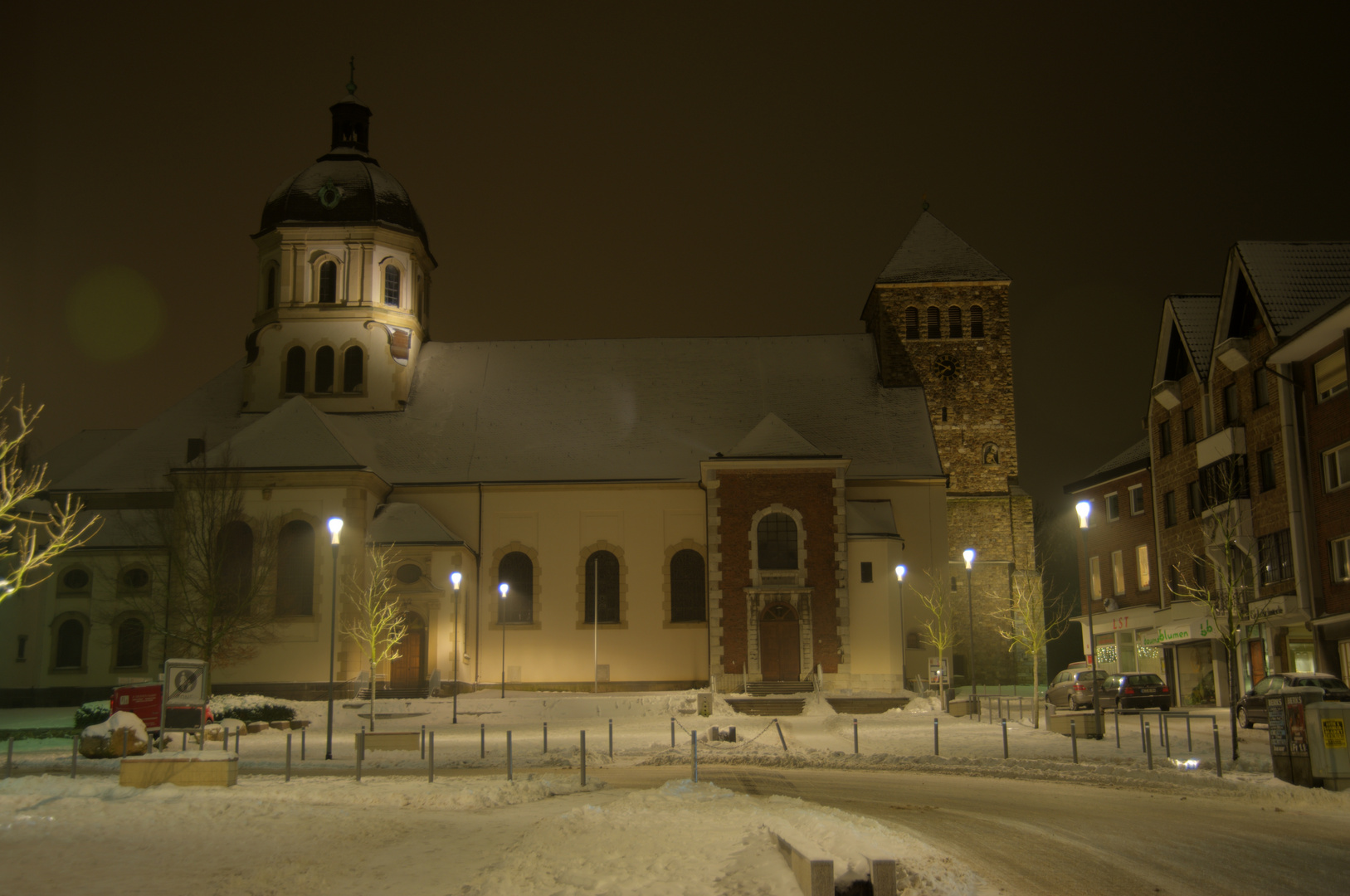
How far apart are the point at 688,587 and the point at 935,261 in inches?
771

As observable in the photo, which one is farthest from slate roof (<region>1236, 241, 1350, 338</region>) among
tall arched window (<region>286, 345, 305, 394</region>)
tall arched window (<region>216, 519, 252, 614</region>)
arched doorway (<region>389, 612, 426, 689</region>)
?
tall arched window (<region>286, 345, 305, 394</region>)

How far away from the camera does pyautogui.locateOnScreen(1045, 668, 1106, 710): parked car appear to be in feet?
113

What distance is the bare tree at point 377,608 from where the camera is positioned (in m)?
39.5

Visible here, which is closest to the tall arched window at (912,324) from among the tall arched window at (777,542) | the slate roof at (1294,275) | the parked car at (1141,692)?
the tall arched window at (777,542)

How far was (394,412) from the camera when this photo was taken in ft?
164

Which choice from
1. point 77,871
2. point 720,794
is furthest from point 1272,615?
point 77,871

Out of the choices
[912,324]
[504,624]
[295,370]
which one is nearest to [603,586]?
[504,624]

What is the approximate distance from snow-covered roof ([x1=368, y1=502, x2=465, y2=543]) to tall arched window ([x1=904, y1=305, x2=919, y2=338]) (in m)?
22.0

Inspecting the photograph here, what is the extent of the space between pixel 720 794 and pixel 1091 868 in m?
5.21

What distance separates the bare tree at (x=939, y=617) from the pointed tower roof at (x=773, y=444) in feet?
22.4

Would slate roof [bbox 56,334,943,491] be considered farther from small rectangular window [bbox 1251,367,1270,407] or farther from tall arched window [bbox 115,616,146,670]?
small rectangular window [bbox 1251,367,1270,407]

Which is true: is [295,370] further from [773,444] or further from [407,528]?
[773,444]

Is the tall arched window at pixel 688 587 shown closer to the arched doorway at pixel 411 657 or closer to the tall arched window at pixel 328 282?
the arched doorway at pixel 411 657

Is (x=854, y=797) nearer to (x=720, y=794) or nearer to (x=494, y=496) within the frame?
(x=720, y=794)
